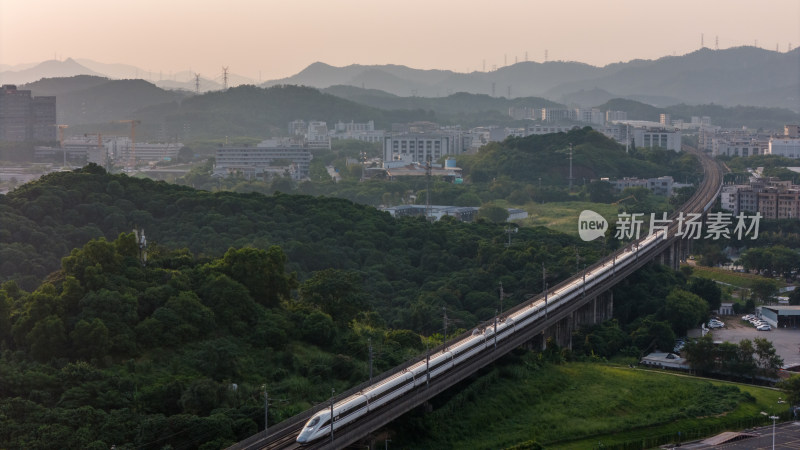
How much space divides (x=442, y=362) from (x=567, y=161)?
54.4 metres

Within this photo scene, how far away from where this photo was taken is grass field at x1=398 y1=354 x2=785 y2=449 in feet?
72.0

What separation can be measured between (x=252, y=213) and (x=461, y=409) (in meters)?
19.6

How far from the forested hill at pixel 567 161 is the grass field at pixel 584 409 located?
46.7 meters

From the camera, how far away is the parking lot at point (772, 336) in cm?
3062

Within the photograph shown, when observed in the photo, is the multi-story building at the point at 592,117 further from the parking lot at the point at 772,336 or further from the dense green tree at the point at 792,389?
the dense green tree at the point at 792,389

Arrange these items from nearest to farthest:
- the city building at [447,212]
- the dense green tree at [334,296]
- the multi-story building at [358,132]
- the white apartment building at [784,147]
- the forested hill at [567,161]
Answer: the dense green tree at [334,296] < the city building at [447,212] < the forested hill at [567,161] < the white apartment building at [784,147] < the multi-story building at [358,132]

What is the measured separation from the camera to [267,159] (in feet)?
291

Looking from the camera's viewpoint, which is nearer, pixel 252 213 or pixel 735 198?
pixel 252 213

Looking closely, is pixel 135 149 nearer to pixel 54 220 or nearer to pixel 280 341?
pixel 54 220

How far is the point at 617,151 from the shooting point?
78.9 meters

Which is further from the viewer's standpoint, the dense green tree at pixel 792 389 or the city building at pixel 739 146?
the city building at pixel 739 146

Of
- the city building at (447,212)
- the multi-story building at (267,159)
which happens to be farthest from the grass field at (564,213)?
the multi-story building at (267,159)

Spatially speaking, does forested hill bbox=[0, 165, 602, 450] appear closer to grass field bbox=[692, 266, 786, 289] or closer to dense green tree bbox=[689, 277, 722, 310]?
dense green tree bbox=[689, 277, 722, 310]

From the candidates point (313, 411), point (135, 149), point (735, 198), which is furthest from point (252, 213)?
point (135, 149)
